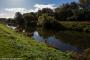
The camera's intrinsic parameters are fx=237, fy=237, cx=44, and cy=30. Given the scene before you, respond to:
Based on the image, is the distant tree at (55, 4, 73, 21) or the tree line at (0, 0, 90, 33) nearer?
the tree line at (0, 0, 90, 33)

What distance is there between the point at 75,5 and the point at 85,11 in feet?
66.0

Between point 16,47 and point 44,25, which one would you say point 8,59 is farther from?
point 44,25

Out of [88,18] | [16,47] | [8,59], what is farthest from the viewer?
[88,18]

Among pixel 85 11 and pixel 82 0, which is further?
pixel 82 0

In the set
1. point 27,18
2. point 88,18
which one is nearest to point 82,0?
point 88,18

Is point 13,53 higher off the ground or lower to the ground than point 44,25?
higher

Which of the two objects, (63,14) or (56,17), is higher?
(63,14)

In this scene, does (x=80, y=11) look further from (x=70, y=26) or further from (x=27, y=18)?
(x=27, y=18)

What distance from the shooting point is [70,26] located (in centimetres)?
8606

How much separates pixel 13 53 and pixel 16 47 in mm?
2081

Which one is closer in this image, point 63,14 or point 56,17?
point 63,14

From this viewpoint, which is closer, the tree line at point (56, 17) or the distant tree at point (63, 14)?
the tree line at point (56, 17)

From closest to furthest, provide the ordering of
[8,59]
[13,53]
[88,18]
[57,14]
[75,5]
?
[8,59], [13,53], [88,18], [57,14], [75,5]

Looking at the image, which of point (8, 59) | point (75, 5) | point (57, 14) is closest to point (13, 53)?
point (8, 59)
